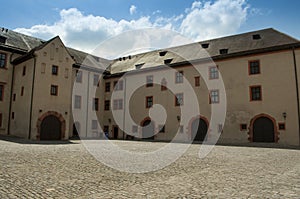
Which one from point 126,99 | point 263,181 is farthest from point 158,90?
point 263,181

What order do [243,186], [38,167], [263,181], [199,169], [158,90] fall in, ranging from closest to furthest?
[243,186] → [263,181] → [38,167] → [199,169] → [158,90]

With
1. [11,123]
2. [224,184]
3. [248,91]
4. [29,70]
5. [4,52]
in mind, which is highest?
[4,52]

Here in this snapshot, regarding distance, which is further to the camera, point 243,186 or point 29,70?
point 29,70

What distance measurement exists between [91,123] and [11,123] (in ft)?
31.4

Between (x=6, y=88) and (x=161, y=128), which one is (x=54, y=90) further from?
(x=161, y=128)

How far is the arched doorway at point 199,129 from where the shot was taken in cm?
2741

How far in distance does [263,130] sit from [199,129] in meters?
6.32

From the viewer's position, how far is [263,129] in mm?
24047

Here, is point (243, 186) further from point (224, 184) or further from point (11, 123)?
point (11, 123)

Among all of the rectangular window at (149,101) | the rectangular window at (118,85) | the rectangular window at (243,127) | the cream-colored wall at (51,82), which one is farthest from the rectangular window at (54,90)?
the rectangular window at (243,127)

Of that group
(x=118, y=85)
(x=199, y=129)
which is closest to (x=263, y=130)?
(x=199, y=129)

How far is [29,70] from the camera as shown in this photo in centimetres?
2533

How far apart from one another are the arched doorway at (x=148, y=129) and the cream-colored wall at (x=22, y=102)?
1311cm

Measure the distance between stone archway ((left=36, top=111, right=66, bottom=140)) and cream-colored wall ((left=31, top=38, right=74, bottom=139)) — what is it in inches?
11.4
